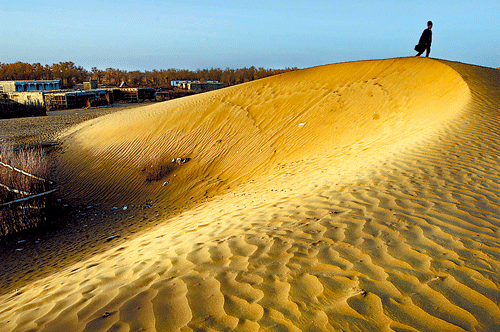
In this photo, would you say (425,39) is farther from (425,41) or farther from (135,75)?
(135,75)

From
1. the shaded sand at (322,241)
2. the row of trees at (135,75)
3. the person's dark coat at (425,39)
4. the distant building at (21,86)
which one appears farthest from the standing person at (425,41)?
the row of trees at (135,75)

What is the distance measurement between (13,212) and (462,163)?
9413 millimetres

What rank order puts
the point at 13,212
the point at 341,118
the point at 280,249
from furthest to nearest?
the point at 341,118, the point at 13,212, the point at 280,249

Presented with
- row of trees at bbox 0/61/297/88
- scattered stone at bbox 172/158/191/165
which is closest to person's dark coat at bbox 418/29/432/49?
scattered stone at bbox 172/158/191/165

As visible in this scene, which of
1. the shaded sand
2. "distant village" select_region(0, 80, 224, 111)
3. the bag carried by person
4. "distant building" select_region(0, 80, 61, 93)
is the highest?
the bag carried by person

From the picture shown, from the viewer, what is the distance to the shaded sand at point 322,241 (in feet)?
8.02

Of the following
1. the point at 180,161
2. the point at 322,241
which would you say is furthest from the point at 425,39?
the point at 322,241

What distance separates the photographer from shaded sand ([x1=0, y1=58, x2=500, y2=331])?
245 centimetres

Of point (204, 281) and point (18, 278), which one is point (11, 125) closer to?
point (18, 278)

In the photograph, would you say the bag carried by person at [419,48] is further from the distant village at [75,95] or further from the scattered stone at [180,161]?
the distant village at [75,95]

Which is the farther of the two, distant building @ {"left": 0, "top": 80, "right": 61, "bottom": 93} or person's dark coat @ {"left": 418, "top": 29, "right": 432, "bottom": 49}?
distant building @ {"left": 0, "top": 80, "right": 61, "bottom": 93}

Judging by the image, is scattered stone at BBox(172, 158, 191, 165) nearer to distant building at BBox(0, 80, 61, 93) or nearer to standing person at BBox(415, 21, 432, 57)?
standing person at BBox(415, 21, 432, 57)

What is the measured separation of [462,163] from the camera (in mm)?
5773

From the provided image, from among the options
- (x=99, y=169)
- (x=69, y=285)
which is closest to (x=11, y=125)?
(x=99, y=169)
